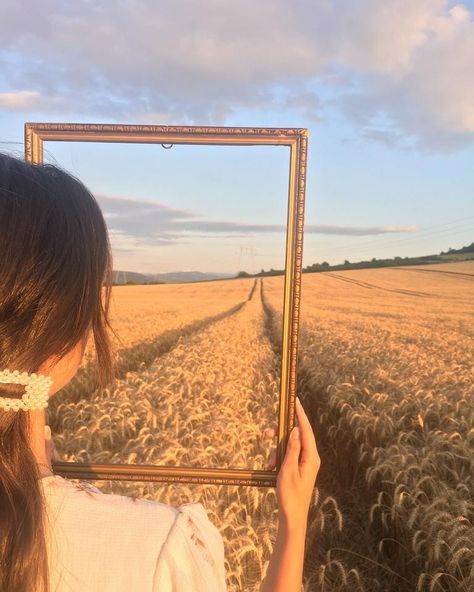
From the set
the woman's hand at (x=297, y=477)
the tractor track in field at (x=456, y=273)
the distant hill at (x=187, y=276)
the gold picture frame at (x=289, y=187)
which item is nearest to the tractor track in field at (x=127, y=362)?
the distant hill at (x=187, y=276)

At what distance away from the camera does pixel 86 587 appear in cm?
84

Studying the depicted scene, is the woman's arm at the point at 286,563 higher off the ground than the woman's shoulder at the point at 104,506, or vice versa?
the woman's shoulder at the point at 104,506

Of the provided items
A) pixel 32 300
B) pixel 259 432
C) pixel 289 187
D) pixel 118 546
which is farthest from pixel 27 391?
pixel 259 432

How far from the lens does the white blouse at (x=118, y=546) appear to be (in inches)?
32.8

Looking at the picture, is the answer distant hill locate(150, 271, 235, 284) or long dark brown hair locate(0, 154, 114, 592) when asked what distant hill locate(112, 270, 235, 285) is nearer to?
distant hill locate(150, 271, 235, 284)

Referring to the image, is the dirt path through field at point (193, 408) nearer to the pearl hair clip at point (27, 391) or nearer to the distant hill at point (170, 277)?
the distant hill at point (170, 277)

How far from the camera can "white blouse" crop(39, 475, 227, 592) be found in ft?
2.73

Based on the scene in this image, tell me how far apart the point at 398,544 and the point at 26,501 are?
9.15 feet

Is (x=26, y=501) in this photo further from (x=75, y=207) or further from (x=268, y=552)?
(x=268, y=552)

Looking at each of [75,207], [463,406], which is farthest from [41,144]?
[463,406]

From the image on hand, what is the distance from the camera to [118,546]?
2.76ft

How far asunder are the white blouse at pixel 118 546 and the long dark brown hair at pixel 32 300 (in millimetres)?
27

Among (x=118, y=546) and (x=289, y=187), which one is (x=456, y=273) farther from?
(x=118, y=546)

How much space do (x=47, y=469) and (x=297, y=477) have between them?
1.64 ft
